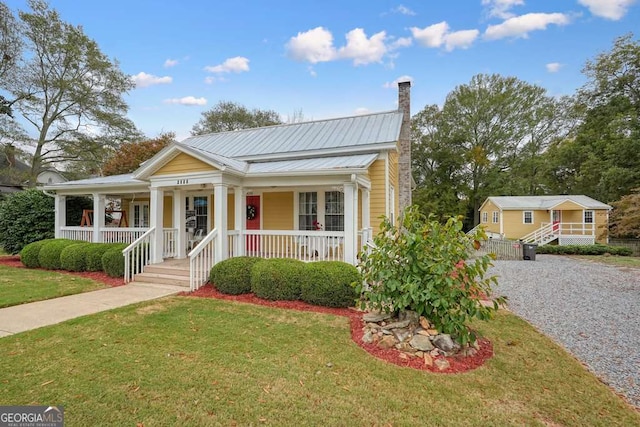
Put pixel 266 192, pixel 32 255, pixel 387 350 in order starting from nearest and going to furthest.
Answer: pixel 387 350, pixel 32 255, pixel 266 192

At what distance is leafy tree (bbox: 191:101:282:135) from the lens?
107ft

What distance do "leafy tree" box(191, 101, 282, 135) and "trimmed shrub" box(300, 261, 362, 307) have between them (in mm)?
28636

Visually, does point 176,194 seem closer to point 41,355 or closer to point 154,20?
point 41,355

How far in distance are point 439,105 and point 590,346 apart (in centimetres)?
3367

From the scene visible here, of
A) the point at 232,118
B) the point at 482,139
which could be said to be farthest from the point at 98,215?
the point at 482,139

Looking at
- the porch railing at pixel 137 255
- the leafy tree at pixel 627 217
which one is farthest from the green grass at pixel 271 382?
the leafy tree at pixel 627 217

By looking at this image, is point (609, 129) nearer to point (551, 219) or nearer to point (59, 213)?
point (551, 219)

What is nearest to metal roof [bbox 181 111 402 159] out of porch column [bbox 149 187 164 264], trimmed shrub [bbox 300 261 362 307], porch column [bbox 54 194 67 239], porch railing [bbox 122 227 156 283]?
porch column [bbox 149 187 164 264]

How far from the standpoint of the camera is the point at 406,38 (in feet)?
44.0

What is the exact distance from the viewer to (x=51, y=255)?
9.96m

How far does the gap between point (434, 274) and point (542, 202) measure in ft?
90.5

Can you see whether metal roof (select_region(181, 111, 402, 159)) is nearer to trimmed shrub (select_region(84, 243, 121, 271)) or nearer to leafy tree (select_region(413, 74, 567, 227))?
trimmed shrub (select_region(84, 243, 121, 271))

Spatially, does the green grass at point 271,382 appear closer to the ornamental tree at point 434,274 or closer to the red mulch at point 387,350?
the red mulch at point 387,350

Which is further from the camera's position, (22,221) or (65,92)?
(65,92)
